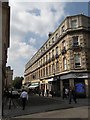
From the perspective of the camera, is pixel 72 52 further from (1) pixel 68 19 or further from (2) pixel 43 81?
(2) pixel 43 81

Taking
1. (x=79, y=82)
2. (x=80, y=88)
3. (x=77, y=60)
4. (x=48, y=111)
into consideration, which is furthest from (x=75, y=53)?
(x=48, y=111)

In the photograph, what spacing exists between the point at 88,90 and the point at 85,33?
893cm

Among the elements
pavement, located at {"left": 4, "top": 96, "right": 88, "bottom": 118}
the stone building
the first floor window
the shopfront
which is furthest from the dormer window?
pavement, located at {"left": 4, "top": 96, "right": 88, "bottom": 118}

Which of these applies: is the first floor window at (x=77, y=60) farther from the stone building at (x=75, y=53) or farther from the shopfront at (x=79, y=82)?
the shopfront at (x=79, y=82)

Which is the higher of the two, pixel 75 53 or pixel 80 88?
pixel 75 53

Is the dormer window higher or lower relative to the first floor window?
higher

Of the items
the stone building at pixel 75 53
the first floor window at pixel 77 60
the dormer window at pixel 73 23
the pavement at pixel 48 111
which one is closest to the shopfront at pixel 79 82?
the stone building at pixel 75 53

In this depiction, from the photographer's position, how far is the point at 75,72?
1387 inches

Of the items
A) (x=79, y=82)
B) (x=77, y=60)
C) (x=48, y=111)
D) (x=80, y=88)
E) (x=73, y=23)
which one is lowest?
(x=48, y=111)

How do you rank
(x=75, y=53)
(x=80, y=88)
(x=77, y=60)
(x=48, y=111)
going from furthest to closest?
(x=75, y=53)
(x=77, y=60)
(x=80, y=88)
(x=48, y=111)

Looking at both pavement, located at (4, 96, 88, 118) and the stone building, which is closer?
pavement, located at (4, 96, 88, 118)

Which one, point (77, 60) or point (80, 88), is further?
point (77, 60)

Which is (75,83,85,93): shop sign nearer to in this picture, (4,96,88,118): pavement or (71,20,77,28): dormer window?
(71,20,77,28): dormer window

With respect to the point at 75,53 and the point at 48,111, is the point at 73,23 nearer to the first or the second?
the point at 75,53
